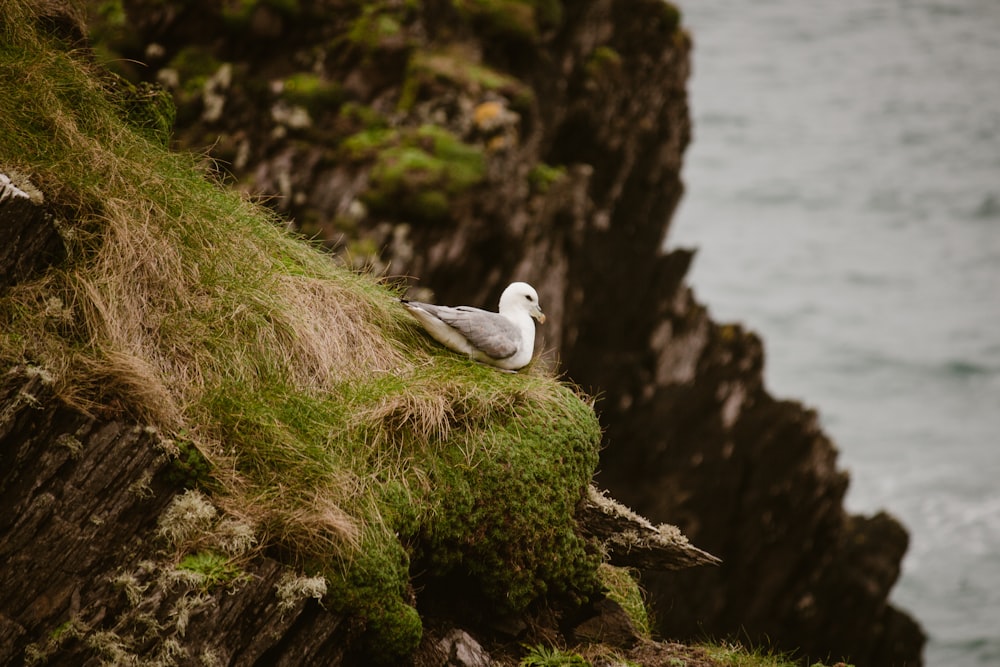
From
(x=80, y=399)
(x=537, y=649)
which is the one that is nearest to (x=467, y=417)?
(x=537, y=649)

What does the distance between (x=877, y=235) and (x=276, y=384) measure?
3647 inches

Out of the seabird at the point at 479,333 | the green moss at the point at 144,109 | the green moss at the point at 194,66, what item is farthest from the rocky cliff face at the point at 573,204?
the green moss at the point at 144,109

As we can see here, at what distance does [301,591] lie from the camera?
5.44 m

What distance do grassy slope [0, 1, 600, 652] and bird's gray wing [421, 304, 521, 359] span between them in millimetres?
202

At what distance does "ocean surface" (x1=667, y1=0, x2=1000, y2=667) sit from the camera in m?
58.5

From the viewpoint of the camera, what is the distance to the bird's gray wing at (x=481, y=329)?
7.30 metres

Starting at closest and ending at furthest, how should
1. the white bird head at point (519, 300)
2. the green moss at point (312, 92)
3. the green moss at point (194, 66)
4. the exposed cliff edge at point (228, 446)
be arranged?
1. the exposed cliff edge at point (228, 446)
2. the white bird head at point (519, 300)
3. the green moss at point (194, 66)
4. the green moss at point (312, 92)

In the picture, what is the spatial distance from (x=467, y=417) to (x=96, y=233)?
3.05 m

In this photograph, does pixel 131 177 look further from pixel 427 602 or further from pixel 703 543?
pixel 703 543

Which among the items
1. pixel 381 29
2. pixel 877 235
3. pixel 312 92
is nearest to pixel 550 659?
pixel 312 92

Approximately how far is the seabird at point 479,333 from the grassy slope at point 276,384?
155 mm

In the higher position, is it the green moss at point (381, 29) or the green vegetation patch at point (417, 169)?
the green moss at point (381, 29)

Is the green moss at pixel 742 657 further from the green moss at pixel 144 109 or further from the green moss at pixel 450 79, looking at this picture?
the green moss at pixel 450 79

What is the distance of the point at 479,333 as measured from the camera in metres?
7.30
